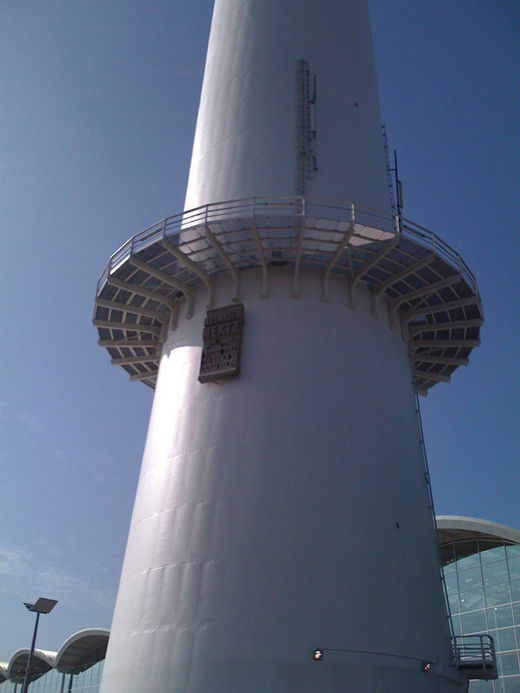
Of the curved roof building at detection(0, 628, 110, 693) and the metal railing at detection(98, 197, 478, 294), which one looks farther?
the curved roof building at detection(0, 628, 110, 693)

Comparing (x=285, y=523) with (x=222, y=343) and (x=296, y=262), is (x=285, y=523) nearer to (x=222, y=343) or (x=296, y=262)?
(x=222, y=343)

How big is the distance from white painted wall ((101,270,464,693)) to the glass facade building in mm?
19305

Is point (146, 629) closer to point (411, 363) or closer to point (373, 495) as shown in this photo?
point (373, 495)

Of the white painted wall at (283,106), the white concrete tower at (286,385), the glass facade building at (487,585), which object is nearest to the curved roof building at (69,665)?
the glass facade building at (487,585)

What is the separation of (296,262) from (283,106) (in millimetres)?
7133

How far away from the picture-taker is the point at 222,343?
22922 millimetres

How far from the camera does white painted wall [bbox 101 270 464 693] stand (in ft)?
59.3

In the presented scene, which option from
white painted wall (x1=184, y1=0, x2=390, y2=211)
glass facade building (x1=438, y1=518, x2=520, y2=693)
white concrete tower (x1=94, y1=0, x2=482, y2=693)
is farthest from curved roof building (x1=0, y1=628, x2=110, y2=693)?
white painted wall (x1=184, y1=0, x2=390, y2=211)

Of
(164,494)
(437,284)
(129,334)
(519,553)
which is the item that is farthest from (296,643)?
(519,553)

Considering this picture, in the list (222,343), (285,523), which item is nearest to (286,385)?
(222,343)

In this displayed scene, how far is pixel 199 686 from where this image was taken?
17719 mm

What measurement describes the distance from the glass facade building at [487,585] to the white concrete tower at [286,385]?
15.5 m

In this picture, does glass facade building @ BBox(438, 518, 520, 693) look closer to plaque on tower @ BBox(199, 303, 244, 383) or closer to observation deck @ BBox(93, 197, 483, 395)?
observation deck @ BBox(93, 197, 483, 395)

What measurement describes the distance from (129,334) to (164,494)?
30.5ft
